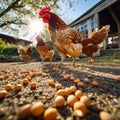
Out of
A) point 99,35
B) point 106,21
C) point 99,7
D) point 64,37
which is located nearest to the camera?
point 64,37

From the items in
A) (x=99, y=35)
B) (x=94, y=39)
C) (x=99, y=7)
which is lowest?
(x=94, y=39)

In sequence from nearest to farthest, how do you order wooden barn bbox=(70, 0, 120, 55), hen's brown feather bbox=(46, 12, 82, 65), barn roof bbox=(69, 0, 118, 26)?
hen's brown feather bbox=(46, 12, 82, 65) < barn roof bbox=(69, 0, 118, 26) < wooden barn bbox=(70, 0, 120, 55)

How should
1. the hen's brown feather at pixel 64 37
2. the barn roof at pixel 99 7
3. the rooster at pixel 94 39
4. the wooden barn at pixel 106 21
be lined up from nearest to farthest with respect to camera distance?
1. the hen's brown feather at pixel 64 37
2. the rooster at pixel 94 39
3. the barn roof at pixel 99 7
4. the wooden barn at pixel 106 21

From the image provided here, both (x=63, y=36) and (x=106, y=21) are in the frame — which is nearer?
(x=63, y=36)

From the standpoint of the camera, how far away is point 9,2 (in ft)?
38.8

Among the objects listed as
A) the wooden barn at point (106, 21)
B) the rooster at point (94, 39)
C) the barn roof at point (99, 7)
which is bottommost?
the rooster at point (94, 39)

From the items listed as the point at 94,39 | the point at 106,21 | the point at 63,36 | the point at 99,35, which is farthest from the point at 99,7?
the point at 63,36

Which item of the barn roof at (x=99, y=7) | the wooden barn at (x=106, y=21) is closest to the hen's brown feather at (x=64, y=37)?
the barn roof at (x=99, y=7)

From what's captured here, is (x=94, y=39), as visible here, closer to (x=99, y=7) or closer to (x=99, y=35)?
(x=99, y=35)

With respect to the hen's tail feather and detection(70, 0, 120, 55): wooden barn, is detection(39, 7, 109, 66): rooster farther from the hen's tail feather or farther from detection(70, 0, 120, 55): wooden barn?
detection(70, 0, 120, 55): wooden barn

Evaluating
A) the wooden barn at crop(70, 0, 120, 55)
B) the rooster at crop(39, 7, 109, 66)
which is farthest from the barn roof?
the rooster at crop(39, 7, 109, 66)

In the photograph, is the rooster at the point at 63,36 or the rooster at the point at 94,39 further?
the rooster at the point at 94,39

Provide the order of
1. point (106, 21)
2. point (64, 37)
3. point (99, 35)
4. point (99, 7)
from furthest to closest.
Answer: point (106, 21) → point (99, 7) → point (99, 35) → point (64, 37)

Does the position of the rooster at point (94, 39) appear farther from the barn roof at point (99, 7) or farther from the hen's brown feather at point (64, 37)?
the barn roof at point (99, 7)
